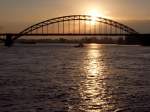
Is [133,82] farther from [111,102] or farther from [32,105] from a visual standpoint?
[32,105]

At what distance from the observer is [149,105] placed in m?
26.5

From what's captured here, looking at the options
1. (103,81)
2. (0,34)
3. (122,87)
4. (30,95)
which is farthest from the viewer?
(0,34)

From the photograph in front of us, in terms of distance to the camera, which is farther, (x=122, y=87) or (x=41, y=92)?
(x=122, y=87)

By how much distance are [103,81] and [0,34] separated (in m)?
149

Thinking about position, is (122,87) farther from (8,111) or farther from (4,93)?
(8,111)

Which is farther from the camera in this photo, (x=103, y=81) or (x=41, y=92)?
(x=103, y=81)

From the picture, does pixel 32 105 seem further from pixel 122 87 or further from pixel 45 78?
pixel 45 78

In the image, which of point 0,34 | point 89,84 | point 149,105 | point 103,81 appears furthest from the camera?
point 0,34

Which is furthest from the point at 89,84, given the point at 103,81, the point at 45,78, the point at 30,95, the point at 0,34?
the point at 0,34

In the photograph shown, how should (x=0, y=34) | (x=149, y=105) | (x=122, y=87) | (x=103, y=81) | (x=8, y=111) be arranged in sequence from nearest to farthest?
(x=8, y=111) → (x=149, y=105) → (x=122, y=87) → (x=103, y=81) → (x=0, y=34)

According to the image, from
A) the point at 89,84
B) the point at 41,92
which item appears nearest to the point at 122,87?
the point at 89,84

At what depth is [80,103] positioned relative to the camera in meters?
27.4

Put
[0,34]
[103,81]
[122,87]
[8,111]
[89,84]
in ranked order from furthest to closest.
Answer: [0,34], [103,81], [89,84], [122,87], [8,111]

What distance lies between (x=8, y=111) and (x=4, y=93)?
616 cm
